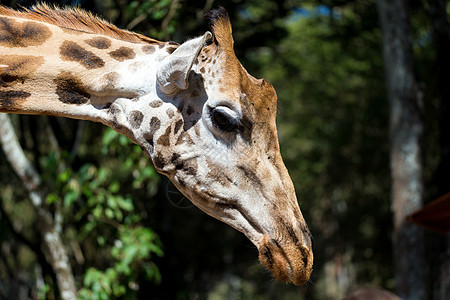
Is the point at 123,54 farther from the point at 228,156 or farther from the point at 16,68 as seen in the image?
the point at 228,156

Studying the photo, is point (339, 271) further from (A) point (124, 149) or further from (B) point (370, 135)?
(A) point (124, 149)

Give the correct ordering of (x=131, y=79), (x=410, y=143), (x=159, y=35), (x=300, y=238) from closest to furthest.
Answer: (x=300, y=238) < (x=131, y=79) < (x=159, y=35) < (x=410, y=143)

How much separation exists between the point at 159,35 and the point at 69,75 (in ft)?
9.84

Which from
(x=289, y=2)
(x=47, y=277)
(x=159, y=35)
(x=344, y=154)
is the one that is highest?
(x=289, y=2)

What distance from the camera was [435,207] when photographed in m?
5.04

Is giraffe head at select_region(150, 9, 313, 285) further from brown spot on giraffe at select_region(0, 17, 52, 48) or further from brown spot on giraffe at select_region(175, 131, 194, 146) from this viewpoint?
brown spot on giraffe at select_region(0, 17, 52, 48)

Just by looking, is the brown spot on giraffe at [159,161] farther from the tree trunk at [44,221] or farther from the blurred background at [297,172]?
the tree trunk at [44,221]

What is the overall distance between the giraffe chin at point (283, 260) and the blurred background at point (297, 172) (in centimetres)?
30

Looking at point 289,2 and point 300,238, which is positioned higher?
point 289,2

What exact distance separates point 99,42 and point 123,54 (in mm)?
160

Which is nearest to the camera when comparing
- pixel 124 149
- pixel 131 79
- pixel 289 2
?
pixel 131 79

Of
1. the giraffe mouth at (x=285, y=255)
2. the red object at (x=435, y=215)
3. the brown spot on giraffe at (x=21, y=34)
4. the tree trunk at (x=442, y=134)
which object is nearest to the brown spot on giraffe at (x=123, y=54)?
the brown spot on giraffe at (x=21, y=34)

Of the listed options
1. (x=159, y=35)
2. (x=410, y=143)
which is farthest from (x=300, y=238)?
(x=410, y=143)

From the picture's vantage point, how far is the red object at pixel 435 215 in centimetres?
493
